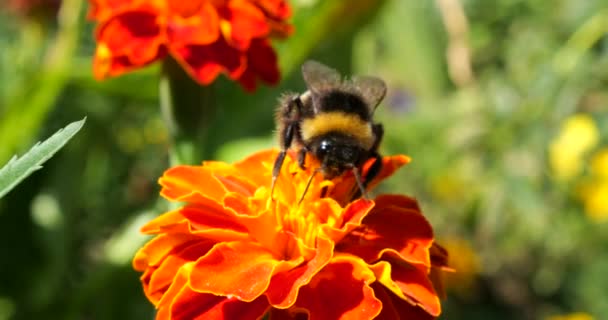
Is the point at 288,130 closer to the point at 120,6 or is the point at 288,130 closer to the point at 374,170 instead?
the point at 374,170

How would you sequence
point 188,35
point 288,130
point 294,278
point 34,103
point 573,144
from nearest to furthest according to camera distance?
point 294,278
point 288,130
point 188,35
point 34,103
point 573,144

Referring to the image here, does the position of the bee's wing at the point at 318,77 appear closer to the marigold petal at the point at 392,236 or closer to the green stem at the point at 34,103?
the marigold petal at the point at 392,236

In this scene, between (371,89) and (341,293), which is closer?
(341,293)

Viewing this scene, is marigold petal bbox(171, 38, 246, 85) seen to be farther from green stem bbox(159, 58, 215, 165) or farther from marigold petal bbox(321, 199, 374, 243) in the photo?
marigold petal bbox(321, 199, 374, 243)

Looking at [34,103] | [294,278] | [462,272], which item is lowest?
[462,272]

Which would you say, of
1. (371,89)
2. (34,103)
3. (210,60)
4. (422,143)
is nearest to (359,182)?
(371,89)

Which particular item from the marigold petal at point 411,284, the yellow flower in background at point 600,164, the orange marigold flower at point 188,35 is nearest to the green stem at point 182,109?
the orange marigold flower at point 188,35

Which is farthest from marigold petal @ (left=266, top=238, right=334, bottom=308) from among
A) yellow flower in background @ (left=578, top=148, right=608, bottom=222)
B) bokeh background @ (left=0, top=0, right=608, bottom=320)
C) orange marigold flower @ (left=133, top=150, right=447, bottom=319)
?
yellow flower in background @ (left=578, top=148, right=608, bottom=222)
